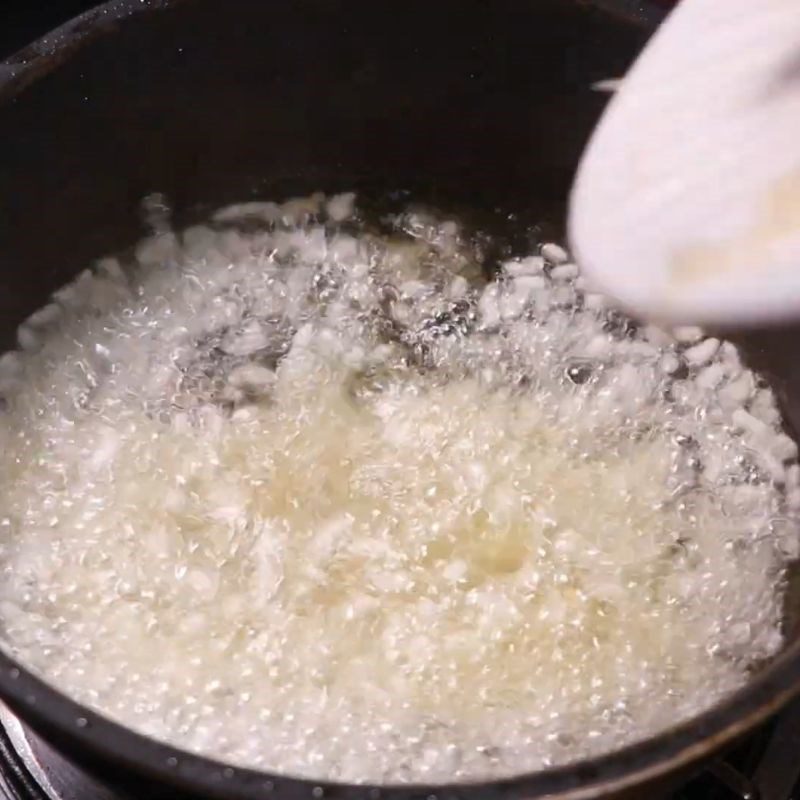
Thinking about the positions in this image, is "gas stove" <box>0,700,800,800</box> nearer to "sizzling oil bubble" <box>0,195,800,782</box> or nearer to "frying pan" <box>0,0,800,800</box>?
"sizzling oil bubble" <box>0,195,800,782</box>

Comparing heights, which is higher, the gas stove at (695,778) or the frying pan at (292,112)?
the frying pan at (292,112)

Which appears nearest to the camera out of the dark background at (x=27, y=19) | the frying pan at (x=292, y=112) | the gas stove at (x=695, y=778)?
the gas stove at (x=695, y=778)

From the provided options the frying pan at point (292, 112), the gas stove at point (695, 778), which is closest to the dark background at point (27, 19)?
the frying pan at point (292, 112)

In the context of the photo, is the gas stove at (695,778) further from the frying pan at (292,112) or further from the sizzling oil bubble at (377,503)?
the frying pan at (292,112)

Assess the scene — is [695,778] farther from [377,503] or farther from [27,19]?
[27,19]

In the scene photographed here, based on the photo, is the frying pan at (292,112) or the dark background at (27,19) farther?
the dark background at (27,19)

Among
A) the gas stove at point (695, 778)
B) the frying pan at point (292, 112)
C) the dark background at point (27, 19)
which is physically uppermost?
the dark background at point (27, 19)

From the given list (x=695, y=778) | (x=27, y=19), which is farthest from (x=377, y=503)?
(x=27, y=19)
